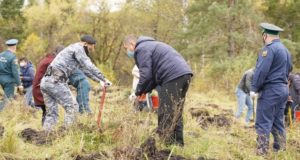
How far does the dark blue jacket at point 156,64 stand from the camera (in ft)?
20.2

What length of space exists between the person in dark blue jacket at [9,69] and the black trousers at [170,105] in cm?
457

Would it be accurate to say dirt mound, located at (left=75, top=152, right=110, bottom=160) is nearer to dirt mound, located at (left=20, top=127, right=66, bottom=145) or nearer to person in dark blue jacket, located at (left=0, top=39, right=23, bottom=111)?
dirt mound, located at (left=20, top=127, right=66, bottom=145)

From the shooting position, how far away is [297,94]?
929 centimetres

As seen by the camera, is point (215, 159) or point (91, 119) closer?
point (215, 159)

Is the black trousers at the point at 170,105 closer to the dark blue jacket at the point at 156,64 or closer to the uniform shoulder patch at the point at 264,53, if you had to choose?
the dark blue jacket at the point at 156,64

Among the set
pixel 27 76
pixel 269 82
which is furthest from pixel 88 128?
pixel 27 76

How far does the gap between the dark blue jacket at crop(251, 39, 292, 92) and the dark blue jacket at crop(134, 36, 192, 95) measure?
37.6 inches

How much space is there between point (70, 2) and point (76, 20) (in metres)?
2.12

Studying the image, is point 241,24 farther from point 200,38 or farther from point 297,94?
point 297,94

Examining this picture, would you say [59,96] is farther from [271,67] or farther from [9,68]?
[9,68]

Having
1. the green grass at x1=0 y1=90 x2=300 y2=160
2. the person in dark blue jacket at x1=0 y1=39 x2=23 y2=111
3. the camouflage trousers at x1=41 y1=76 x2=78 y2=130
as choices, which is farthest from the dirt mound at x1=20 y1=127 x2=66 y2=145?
the person in dark blue jacket at x1=0 y1=39 x2=23 y2=111

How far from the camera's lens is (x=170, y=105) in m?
6.21

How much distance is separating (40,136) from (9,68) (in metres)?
3.87

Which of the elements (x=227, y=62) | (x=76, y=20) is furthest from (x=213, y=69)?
(x=76, y=20)
